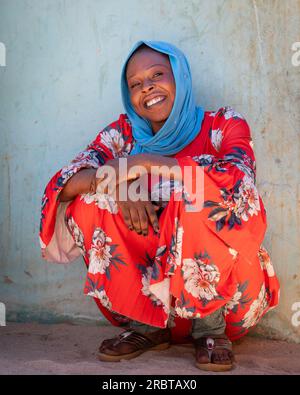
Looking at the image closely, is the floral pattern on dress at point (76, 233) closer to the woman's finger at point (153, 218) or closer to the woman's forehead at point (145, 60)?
the woman's finger at point (153, 218)

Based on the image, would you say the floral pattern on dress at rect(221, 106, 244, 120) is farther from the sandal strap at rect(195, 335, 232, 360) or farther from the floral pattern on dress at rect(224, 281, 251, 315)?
the sandal strap at rect(195, 335, 232, 360)

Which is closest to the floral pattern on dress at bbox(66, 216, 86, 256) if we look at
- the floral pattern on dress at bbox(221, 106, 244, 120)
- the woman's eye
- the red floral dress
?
the red floral dress

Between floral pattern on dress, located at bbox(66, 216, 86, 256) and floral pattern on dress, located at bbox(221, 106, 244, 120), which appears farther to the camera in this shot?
floral pattern on dress, located at bbox(221, 106, 244, 120)

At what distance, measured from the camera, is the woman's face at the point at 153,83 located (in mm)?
3113

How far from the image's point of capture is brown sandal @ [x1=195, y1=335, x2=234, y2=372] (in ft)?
8.79

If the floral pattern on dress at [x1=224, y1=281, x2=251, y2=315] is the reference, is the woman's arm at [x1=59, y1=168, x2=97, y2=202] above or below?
above

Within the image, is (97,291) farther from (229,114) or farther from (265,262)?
(229,114)

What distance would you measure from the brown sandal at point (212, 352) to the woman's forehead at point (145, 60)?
4.25 feet

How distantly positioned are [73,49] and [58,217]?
A: 1141mm

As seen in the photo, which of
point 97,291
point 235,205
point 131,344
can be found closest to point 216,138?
point 235,205

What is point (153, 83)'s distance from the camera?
122 inches
